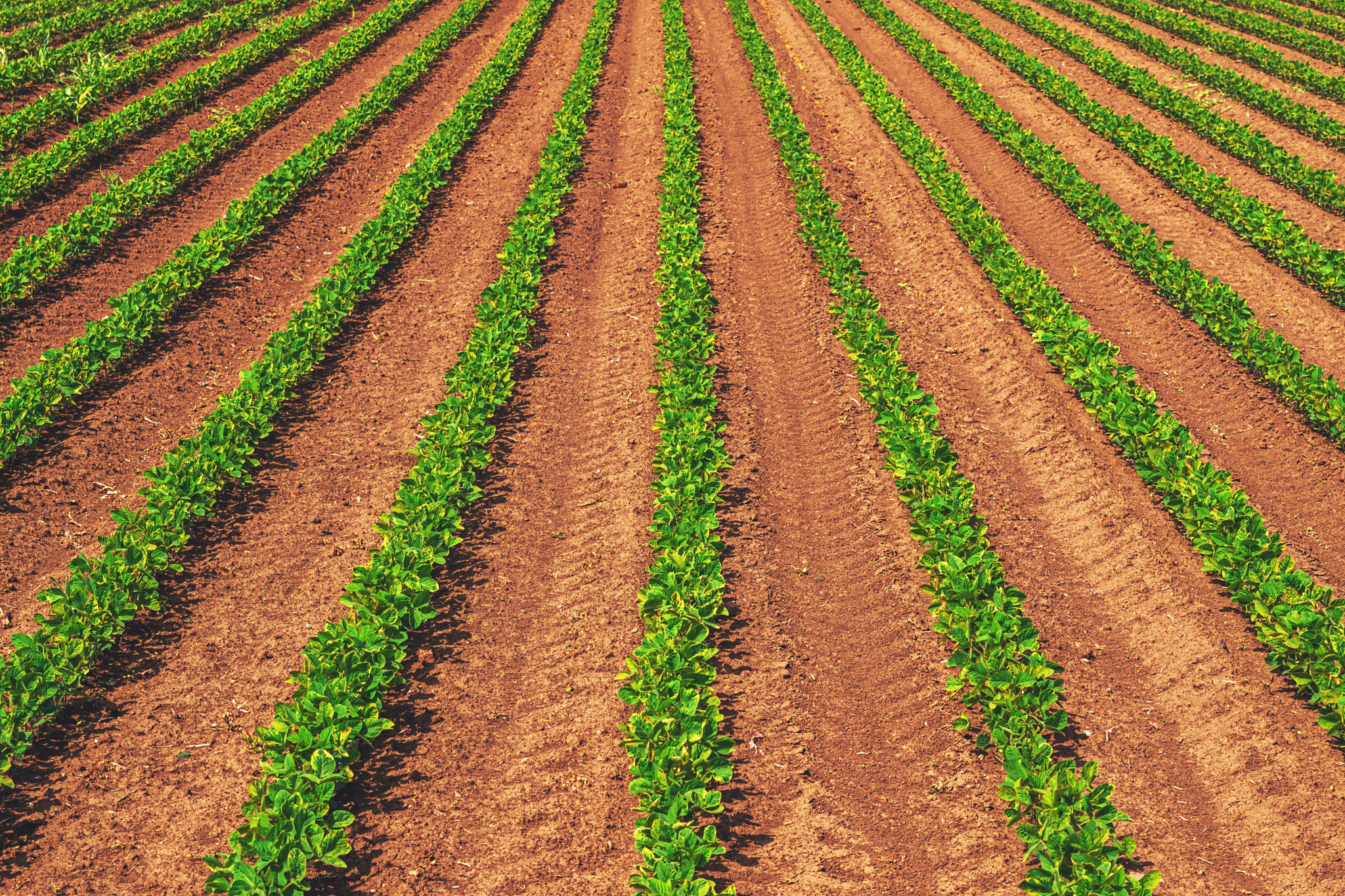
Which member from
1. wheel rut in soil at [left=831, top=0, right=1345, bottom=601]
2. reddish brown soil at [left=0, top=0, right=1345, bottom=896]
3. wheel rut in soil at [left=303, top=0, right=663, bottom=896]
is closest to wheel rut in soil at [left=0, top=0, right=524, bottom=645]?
reddish brown soil at [left=0, top=0, right=1345, bottom=896]

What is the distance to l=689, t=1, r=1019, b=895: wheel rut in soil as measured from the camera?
17.3 feet

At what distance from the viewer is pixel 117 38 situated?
21.1 metres

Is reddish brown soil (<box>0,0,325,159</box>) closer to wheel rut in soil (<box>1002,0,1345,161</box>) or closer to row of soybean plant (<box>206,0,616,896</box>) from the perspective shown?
row of soybean plant (<box>206,0,616,896</box>)

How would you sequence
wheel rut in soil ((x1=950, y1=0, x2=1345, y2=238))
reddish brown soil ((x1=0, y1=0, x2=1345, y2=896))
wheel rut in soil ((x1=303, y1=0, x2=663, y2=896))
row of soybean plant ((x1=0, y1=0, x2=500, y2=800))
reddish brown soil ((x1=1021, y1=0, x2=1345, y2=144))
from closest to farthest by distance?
wheel rut in soil ((x1=303, y1=0, x2=663, y2=896)) < reddish brown soil ((x1=0, y1=0, x2=1345, y2=896)) < row of soybean plant ((x1=0, y1=0, x2=500, y2=800)) < wheel rut in soil ((x1=950, y1=0, x2=1345, y2=238)) < reddish brown soil ((x1=1021, y1=0, x2=1345, y2=144))

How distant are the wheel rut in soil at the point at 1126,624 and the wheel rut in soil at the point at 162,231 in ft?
34.2

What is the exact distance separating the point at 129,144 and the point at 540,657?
14618mm

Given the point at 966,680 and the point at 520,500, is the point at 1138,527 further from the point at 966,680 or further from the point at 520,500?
the point at 520,500

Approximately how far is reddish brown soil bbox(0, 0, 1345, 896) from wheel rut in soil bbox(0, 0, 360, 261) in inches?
17.0

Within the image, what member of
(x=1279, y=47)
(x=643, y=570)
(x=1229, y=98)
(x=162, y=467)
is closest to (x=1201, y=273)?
(x=643, y=570)

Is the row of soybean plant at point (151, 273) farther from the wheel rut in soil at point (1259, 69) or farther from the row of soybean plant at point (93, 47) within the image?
the wheel rut in soil at point (1259, 69)

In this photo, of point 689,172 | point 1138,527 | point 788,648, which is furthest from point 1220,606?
point 689,172

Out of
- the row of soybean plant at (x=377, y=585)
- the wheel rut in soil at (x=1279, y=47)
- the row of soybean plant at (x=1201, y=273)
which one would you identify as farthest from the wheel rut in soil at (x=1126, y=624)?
the wheel rut in soil at (x=1279, y=47)

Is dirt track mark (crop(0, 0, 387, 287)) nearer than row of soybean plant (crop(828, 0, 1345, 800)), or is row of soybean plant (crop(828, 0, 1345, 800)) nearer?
row of soybean plant (crop(828, 0, 1345, 800))

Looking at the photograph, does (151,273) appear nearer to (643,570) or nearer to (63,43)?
(643,570)
